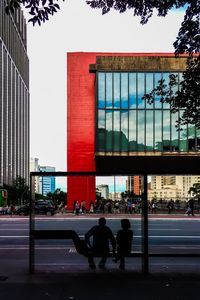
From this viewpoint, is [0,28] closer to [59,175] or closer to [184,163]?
[184,163]

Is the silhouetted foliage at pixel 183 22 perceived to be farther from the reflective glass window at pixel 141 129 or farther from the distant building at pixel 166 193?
the reflective glass window at pixel 141 129

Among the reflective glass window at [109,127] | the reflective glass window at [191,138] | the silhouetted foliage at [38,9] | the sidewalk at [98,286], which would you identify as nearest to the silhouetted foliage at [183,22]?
the silhouetted foliage at [38,9]

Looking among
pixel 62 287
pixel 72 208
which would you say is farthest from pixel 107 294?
pixel 72 208

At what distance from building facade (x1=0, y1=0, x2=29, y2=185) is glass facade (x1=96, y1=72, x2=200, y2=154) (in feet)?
208

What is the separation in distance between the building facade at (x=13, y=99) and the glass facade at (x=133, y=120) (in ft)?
208

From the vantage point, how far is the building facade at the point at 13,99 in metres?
130

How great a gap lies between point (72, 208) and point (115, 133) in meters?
44.0

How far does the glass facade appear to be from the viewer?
185 feet

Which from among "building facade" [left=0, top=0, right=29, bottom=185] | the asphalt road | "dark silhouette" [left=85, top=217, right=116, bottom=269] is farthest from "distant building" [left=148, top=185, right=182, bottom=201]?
"building facade" [left=0, top=0, right=29, bottom=185]

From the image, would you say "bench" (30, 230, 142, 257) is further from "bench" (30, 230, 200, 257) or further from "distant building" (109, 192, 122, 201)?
"distant building" (109, 192, 122, 201)

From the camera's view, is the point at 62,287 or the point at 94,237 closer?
the point at 62,287

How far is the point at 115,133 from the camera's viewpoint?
185 ft

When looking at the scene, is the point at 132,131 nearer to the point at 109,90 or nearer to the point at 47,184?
the point at 109,90

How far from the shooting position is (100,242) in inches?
465
